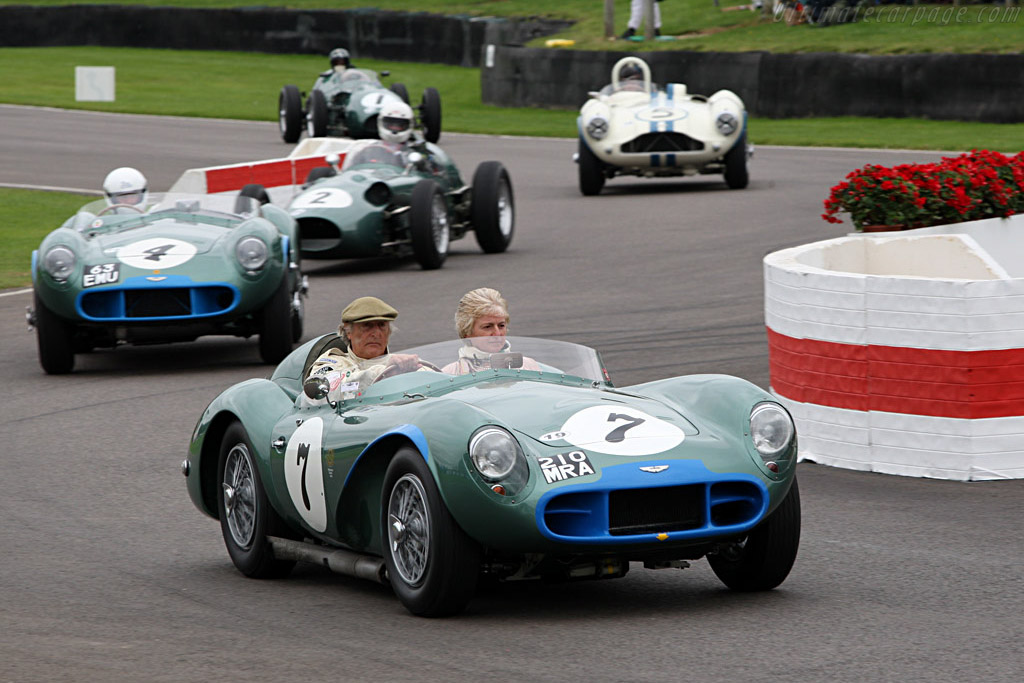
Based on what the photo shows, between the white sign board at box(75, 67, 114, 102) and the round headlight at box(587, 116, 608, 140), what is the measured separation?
19.0m

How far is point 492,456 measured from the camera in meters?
5.47

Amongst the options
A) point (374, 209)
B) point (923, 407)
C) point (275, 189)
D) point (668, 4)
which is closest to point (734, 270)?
point (374, 209)

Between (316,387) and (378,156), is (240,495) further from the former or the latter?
(378,156)

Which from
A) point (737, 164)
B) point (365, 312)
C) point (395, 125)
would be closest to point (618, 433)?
point (365, 312)

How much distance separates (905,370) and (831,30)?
26.2 meters

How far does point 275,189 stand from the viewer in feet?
57.9

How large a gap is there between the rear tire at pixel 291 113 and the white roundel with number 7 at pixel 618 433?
24039 mm

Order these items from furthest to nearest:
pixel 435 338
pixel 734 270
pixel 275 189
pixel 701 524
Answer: pixel 275 189 < pixel 734 270 < pixel 435 338 < pixel 701 524

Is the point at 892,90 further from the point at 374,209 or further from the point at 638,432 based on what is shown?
the point at 638,432

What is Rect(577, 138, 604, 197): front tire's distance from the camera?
21.8 meters

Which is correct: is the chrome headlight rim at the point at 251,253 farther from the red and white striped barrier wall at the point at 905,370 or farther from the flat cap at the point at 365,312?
the flat cap at the point at 365,312

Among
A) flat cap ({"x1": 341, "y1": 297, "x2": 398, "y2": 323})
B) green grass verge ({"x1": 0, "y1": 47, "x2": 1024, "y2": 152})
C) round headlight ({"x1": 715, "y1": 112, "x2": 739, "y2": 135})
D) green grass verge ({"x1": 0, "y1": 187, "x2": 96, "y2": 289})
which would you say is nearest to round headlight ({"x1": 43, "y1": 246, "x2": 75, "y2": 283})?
green grass verge ({"x1": 0, "y1": 187, "x2": 96, "y2": 289})

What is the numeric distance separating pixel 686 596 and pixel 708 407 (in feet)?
2.12

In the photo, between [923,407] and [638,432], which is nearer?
[638,432]
